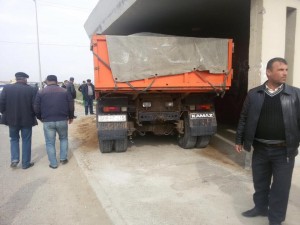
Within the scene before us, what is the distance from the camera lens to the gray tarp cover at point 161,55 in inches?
233

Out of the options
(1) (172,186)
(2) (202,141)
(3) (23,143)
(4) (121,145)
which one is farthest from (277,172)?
(3) (23,143)

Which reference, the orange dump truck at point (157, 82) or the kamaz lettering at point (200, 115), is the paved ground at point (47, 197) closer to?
the orange dump truck at point (157, 82)

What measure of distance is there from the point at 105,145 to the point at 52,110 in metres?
1.54

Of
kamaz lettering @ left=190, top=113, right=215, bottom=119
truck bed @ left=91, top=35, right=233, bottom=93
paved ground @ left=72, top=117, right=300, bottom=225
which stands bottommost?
paved ground @ left=72, top=117, right=300, bottom=225

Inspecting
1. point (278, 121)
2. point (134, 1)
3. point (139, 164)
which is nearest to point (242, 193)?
point (278, 121)

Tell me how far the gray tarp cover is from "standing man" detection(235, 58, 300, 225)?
2922mm

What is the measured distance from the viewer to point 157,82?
6098mm

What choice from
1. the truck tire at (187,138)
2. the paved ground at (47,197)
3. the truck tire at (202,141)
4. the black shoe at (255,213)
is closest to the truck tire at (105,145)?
the paved ground at (47,197)

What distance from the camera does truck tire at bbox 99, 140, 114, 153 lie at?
22.2 feet

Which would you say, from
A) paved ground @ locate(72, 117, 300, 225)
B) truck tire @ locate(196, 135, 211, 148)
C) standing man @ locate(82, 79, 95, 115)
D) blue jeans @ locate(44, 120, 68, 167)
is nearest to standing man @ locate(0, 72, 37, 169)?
blue jeans @ locate(44, 120, 68, 167)

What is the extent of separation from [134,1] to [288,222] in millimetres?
5637

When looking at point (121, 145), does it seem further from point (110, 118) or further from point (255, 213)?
point (255, 213)

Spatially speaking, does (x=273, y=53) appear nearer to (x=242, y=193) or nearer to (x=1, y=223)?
(x=242, y=193)

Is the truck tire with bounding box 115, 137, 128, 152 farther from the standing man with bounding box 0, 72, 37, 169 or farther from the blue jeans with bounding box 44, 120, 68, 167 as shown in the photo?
the standing man with bounding box 0, 72, 37, 169
